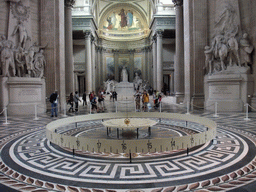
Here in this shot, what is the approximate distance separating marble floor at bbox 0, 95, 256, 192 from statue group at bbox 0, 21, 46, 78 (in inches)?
258

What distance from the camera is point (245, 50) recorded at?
391 inches

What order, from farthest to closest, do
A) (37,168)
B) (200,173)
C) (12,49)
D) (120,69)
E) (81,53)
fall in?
(120,69) < (81,53) < (12,49) < (37,168) < (200,173)

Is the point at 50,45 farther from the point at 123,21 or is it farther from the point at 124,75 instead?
the point at 123,21

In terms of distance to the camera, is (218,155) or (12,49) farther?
(12,49)

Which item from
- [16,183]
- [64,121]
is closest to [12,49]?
[64,121]

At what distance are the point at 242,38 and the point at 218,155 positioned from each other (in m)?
8.74

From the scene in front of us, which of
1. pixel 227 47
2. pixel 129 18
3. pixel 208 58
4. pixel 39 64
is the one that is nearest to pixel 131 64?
pixel 129 18

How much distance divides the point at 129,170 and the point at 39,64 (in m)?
9.70

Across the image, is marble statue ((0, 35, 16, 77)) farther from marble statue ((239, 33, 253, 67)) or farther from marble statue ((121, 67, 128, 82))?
marble statue ((121, 67, 128, 82))

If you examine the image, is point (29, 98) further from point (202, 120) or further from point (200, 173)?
point (200, 173)

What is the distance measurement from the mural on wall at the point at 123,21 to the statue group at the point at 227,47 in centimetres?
2541

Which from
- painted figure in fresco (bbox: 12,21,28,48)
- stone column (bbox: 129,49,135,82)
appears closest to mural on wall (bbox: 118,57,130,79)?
stone column (bbox: 129,49,135,82)

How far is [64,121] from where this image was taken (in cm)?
575

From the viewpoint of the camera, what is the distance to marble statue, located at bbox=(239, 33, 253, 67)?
9.88m
